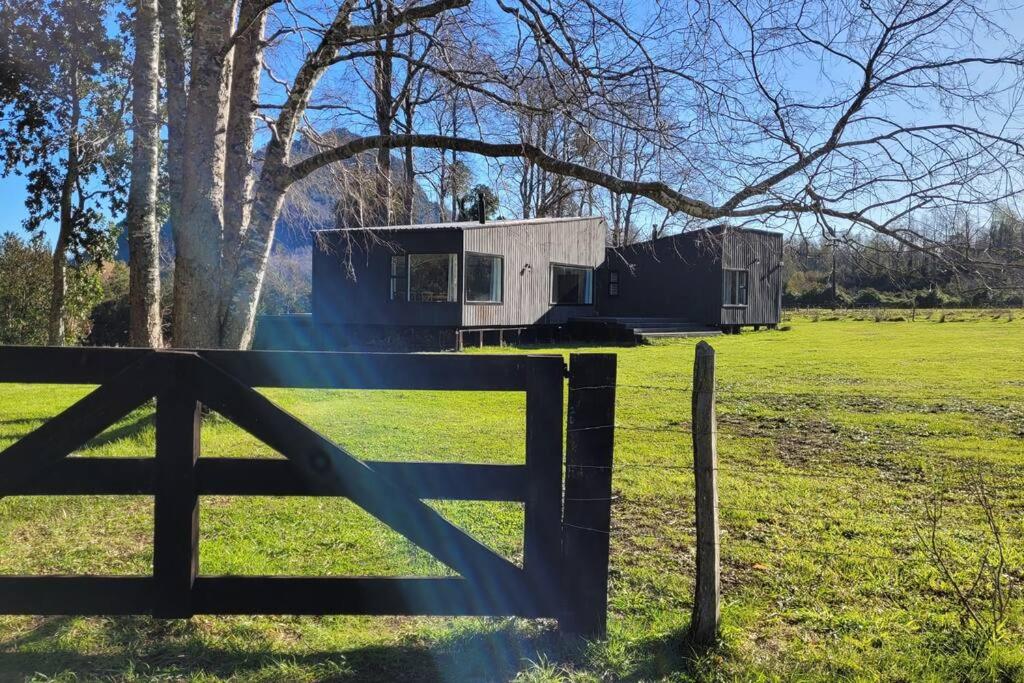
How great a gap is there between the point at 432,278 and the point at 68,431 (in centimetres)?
1773

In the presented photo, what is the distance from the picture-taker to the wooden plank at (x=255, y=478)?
9.84ft

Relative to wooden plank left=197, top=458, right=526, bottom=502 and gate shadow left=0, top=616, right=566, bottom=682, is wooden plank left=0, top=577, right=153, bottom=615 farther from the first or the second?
wooden plank left=197, top=458, right=526, bottom=502

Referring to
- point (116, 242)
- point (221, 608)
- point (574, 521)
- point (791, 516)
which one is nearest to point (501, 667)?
point (574, 521)

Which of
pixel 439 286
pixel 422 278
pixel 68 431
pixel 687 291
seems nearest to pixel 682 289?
pixel 687 291

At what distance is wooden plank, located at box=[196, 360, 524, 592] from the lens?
9.73ft

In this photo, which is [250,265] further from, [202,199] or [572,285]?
[572,285]

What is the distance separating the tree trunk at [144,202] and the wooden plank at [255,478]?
20.3ft

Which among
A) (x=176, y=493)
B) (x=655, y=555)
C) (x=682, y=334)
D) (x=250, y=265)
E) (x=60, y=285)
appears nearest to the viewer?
(x=176, y=493)

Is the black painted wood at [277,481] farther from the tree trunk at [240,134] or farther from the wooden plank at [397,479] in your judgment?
the tree trunk at [240,134]

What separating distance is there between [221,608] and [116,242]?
→ 2402 cm

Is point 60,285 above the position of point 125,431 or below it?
above

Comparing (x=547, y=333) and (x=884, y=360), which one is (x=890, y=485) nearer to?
(x=884, y=360)

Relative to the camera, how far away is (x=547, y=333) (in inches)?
954

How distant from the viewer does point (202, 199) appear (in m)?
7.70
